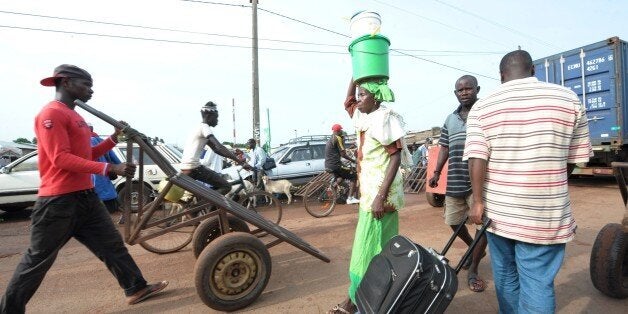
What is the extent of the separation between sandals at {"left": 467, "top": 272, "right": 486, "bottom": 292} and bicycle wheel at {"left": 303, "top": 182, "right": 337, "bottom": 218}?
13.4ft

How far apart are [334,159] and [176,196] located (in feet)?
13.1

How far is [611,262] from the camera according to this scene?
9.32 ft

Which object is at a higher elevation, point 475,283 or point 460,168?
point 460,168

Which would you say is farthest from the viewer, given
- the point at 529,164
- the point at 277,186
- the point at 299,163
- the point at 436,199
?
the point at 299,163

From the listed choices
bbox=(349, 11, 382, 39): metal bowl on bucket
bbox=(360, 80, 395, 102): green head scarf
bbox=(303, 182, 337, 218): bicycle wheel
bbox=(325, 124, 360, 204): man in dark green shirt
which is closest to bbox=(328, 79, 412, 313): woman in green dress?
bbox=(360, 80, 395, 102): green head scarf

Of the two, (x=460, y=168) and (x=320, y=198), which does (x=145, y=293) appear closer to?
(x=460, y=168)

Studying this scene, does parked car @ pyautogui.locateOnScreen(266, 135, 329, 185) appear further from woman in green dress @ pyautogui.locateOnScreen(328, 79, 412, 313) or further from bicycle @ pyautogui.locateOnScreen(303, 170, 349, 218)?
woman in green dress @ pyautogui.locateOnScreen(328, 79, 412, 313)

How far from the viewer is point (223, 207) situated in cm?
297

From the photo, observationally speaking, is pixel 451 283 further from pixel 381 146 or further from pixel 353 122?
pixel 353 122

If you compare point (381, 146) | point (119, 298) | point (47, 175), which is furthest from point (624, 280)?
point (47, 175)

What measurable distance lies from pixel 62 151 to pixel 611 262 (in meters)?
4.21


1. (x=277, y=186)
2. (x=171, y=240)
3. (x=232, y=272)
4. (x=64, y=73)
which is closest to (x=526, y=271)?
(x=232, y=272)

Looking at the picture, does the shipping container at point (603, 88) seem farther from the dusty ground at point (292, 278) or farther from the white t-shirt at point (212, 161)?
the white t-shirt at point (212, 161)

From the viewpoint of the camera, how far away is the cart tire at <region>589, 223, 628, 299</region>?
9.37 feet
